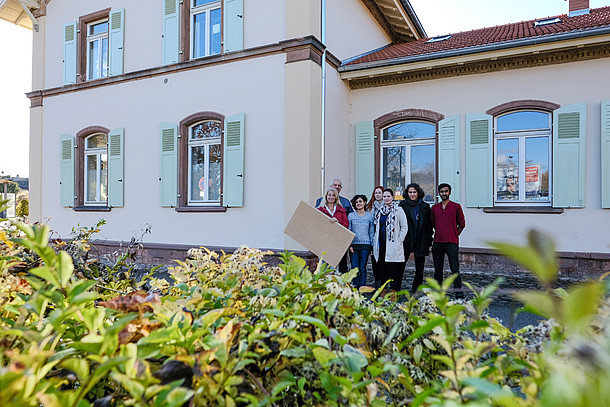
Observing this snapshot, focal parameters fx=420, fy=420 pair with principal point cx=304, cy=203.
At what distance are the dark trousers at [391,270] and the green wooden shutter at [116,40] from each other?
7845 mm

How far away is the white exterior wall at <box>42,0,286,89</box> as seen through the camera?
27.3 ft

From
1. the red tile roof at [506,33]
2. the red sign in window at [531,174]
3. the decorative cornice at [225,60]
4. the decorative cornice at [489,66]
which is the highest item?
the red tile roof at [506,33]

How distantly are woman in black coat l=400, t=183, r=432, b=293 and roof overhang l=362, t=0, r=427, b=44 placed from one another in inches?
254

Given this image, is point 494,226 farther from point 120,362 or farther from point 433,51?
point 120,362

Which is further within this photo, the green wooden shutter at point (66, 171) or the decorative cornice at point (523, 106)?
the green wooden shutter at point (66, 171)

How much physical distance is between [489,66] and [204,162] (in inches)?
241

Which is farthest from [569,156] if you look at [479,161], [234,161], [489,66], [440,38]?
[234,161]

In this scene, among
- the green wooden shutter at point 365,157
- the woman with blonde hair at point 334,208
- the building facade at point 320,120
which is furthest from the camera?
the green wooden shutter at point 365,157

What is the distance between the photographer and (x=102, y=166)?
10.8 meters

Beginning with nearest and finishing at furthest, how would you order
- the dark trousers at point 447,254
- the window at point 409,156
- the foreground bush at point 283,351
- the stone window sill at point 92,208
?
the foreground bush at point 283,351 → the dark trousers at point 447,254 → the window at point 409,156 → the stone window sill at point 92,208

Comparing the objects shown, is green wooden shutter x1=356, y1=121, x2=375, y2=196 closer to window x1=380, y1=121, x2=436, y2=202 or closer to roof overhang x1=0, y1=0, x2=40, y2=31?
window x1=380, y1=121, x2=436, y2=202

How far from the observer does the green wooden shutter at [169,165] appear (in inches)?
367

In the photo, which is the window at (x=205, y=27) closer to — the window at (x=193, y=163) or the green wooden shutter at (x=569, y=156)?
the window at (x=193, y=163)

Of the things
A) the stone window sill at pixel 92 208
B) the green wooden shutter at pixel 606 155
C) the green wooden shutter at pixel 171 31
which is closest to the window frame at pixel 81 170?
the stone window sill at pixel 92 208
